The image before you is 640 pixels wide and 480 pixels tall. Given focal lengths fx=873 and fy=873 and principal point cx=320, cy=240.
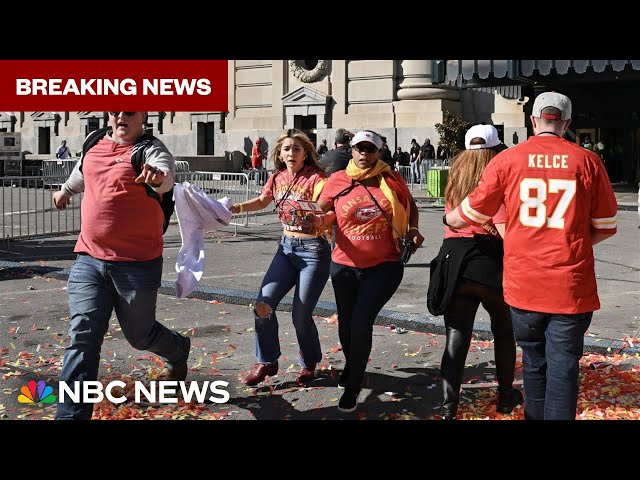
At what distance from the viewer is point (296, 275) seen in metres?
6.23

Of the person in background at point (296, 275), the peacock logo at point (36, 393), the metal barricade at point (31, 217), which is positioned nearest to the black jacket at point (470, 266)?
the person in background at point (296, 275)

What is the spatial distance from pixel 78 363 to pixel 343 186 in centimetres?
207

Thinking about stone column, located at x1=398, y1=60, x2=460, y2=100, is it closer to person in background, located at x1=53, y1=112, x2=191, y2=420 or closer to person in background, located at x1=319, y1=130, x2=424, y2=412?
person in background, located at x1=319, y1=130, x2=424, y2=412

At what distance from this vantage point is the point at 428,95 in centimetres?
3195

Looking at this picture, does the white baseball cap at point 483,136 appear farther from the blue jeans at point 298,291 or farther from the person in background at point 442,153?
the person in background at point 442,153

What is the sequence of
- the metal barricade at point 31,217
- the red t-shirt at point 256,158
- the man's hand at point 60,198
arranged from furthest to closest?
the red t-shirt at point 256,158 < the metal barricade at point 31,217 < the man's hand at point 60,198

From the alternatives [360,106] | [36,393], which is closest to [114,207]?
[36,393]

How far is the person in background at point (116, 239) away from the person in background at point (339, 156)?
3.17 metres

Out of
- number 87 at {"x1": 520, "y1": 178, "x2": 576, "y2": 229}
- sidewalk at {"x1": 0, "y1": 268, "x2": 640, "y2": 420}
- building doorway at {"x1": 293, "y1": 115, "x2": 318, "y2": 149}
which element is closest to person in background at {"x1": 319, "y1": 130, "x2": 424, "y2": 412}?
sidewalk at {"x1": 0, "y1": 268, "x2": 640, "y2": 420}

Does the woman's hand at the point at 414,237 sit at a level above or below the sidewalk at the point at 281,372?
above

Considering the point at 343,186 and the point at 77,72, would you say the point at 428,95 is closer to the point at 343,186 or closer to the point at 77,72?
the point at 77,72

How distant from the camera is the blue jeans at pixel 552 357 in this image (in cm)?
428

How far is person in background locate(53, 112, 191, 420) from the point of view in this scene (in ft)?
16.2
